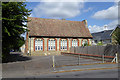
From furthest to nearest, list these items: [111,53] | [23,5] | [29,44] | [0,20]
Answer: [29,44]
[111,53]
[23,5]
[0,20]

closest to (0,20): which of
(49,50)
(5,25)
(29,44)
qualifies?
(5,25)

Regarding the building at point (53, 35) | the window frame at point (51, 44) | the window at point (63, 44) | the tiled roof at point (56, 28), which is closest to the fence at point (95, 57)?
the window at point (63, 44)

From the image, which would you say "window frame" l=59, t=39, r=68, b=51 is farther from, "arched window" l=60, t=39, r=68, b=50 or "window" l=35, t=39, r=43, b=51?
"window" l=35, t=39, r=43, b=51

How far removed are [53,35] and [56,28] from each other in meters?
3.40

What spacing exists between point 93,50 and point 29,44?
53.9ft

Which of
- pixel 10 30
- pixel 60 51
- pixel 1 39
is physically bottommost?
pixel 60 51

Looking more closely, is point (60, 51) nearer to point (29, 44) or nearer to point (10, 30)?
point (29, 44)

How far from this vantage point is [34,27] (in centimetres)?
3544

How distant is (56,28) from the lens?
38312 mm

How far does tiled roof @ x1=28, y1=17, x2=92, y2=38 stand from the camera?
116 feet

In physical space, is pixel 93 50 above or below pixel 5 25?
below

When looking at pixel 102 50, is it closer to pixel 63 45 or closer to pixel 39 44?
pixel 63 45

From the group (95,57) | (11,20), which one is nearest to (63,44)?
(95,57)

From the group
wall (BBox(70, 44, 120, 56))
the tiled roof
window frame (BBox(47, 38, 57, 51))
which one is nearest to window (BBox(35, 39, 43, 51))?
the tiled roof
